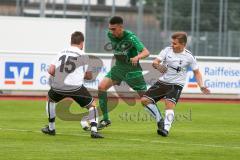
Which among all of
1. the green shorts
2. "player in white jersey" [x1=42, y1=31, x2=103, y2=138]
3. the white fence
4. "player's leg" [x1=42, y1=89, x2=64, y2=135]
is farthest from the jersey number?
the white fence

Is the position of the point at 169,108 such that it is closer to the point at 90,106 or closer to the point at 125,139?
the point at 125,139

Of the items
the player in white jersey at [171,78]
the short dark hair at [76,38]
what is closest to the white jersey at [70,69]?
the short dark hair at [76,38]

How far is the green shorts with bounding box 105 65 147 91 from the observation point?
599 inches

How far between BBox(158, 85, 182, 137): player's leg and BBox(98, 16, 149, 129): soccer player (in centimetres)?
83

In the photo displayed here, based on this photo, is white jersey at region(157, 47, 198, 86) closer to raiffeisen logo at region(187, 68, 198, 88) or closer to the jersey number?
the jersey number

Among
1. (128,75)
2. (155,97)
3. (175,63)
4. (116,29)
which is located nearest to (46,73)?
(128,75)

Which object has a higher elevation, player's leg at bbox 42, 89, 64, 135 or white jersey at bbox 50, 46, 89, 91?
white jersey at bbox 50, 46, 89, 91

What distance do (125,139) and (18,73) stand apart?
38.5 feet

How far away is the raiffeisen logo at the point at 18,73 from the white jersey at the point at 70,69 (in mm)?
11209

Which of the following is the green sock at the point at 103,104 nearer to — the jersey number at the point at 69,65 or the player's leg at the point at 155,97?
the player's leg at the point at 155,97

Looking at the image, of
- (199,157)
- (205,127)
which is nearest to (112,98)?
(205,127)

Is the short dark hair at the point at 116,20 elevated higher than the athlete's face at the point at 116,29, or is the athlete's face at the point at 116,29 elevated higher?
the short dark hair at the point at 116,20

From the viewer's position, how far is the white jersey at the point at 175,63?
46.7 ft

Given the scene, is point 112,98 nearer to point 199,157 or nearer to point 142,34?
point 142,34
